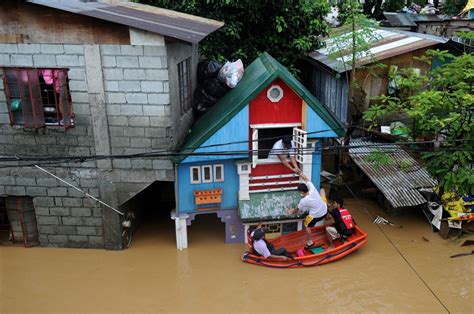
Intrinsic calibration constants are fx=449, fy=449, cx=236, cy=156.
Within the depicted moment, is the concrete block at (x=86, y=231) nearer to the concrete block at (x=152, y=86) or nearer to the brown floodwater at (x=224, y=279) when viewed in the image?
the brown floodwater at (x=224, y=279)

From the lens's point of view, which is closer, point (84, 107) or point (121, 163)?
point (84, 107)

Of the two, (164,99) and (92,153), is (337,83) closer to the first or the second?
(164,99)

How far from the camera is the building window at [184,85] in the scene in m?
11.1

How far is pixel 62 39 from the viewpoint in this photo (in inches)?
378

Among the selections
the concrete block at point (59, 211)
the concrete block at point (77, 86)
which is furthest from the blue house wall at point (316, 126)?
the concrete block at point (59, 211)

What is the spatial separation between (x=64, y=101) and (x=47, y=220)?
3.09 m

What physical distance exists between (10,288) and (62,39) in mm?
5585

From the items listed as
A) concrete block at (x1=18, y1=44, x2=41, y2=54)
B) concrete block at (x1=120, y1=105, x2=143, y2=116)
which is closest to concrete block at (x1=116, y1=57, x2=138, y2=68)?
concrete block at (x1=120, y1=105, x2=143, y2=116)

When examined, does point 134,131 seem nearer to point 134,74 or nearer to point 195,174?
point 134,74

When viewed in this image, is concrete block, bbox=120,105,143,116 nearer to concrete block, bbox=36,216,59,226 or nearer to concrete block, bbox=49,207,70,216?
concrete block, bbox=49,207,70,216

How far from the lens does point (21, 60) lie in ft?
32.1

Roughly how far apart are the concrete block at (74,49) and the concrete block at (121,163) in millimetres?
2522

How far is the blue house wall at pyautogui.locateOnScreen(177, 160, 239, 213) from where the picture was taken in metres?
10.7

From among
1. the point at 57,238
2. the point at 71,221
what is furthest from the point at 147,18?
the point at 57,238
